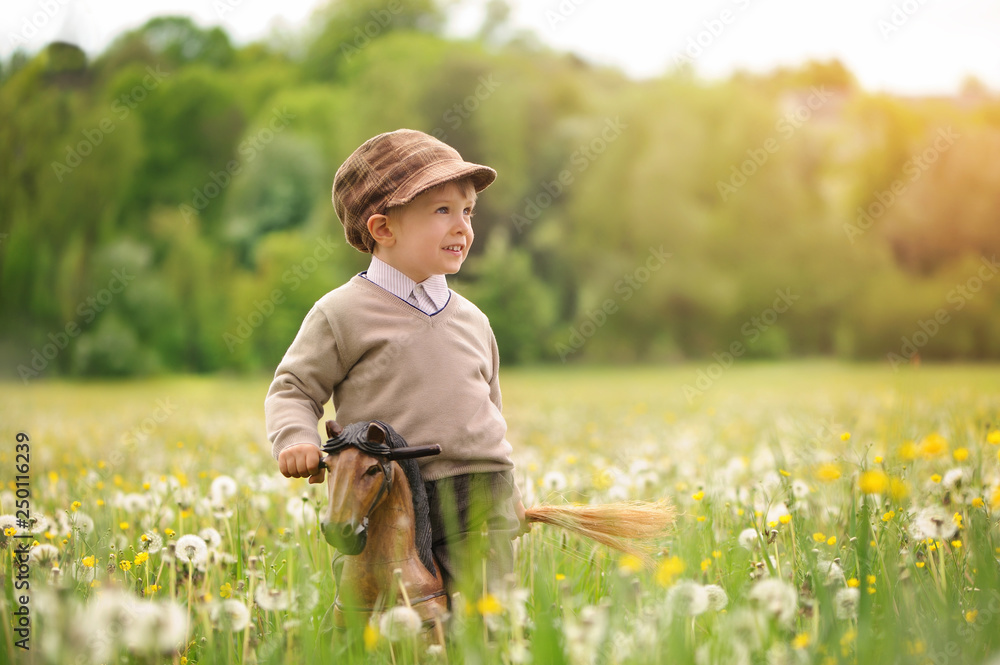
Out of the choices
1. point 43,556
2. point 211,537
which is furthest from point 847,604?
point 43,556

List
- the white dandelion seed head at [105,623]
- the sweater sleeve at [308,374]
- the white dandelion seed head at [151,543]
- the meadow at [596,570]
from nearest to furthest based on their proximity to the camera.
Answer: the white dandelion seed head at [105,623]
the meadow at [596,570]
the sweater sleeve at [308,374]
the white dandelion seed head at [151,543]

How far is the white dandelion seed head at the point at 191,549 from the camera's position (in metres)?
2.95

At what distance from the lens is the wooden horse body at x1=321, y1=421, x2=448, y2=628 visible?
2410 millimetres

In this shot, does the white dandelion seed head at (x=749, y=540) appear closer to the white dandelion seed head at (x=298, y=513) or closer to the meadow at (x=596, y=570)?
the meadow at (x=596, y=570)

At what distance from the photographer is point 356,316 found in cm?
287

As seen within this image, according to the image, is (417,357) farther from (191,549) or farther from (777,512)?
(777,512)

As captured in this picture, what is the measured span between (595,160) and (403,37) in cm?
1274

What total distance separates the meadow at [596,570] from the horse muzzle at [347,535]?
0.72 ft

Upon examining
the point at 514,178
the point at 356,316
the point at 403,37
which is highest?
the point at 403,37

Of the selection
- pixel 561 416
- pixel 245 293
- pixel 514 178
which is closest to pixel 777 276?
pixel 514 178

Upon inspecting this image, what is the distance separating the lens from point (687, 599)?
2.24m

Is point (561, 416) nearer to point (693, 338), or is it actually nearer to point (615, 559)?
point (615, 559)

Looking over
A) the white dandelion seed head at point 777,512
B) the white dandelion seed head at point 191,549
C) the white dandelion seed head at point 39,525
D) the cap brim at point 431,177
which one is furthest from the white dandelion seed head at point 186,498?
the white dandelion seed head at point 777,512

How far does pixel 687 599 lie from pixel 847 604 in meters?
0.56
